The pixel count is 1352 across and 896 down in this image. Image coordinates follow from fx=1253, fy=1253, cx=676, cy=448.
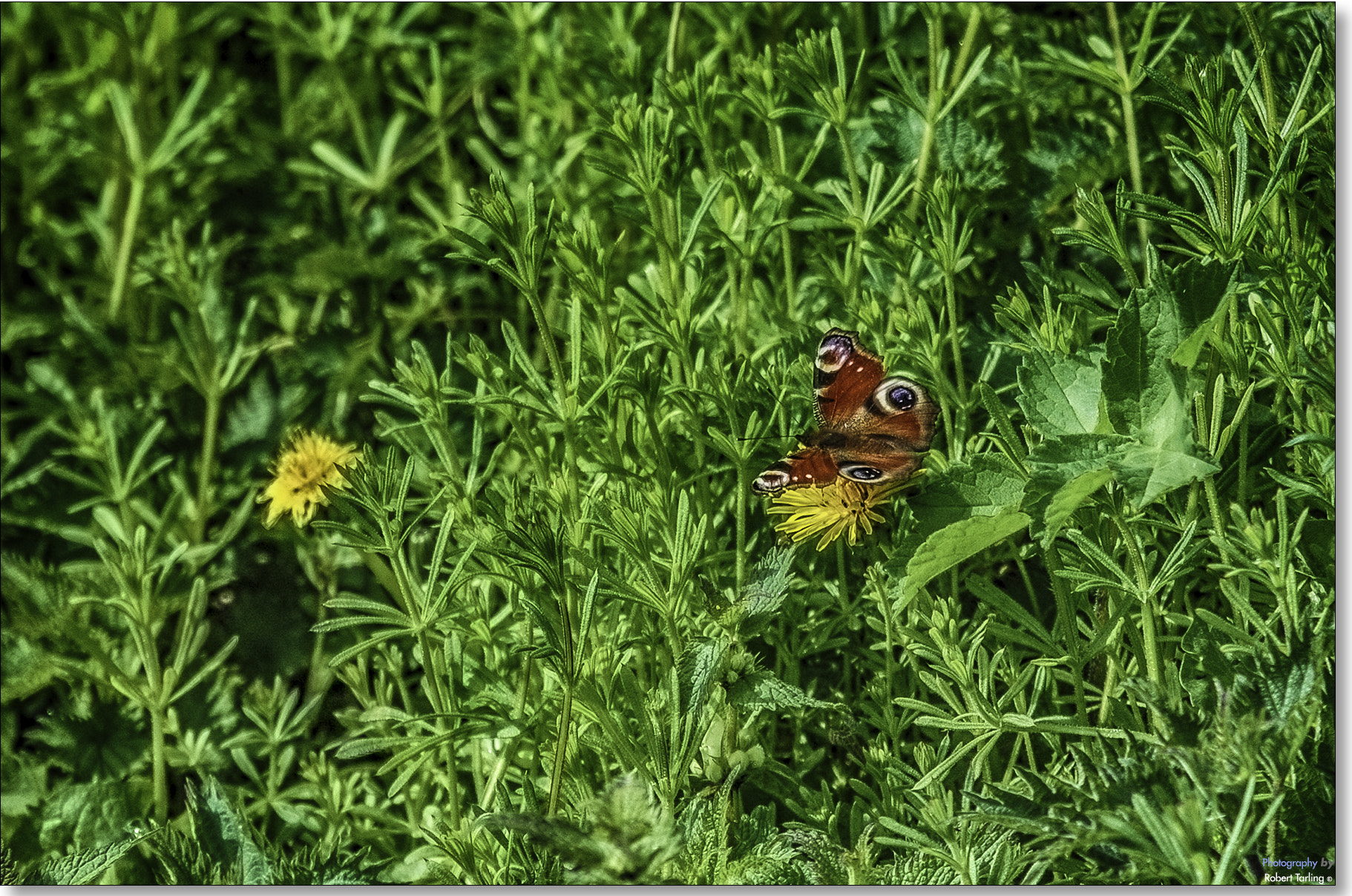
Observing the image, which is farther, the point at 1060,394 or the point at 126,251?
the point at 126,251

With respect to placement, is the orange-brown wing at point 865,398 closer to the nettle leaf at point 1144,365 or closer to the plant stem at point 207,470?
the nettle leaf at point 1144,365

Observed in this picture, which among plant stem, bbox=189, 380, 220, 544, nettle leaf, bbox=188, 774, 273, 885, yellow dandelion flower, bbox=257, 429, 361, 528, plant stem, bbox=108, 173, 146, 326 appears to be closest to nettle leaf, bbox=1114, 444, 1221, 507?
yellow dandelion flower, bbox=257, 429, 361, 528

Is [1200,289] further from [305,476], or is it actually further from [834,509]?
[305,476]

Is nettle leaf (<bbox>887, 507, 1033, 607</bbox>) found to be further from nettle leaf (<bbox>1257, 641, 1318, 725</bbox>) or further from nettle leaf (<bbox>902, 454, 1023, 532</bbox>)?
nettle leaf (<bbox>1257, 641, 1318, 725</bbox>)

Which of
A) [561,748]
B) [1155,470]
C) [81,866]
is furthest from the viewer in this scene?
[81,866]

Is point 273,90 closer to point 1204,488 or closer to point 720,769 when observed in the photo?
point 720,769

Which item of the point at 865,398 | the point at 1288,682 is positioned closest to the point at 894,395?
the point at 865,398
